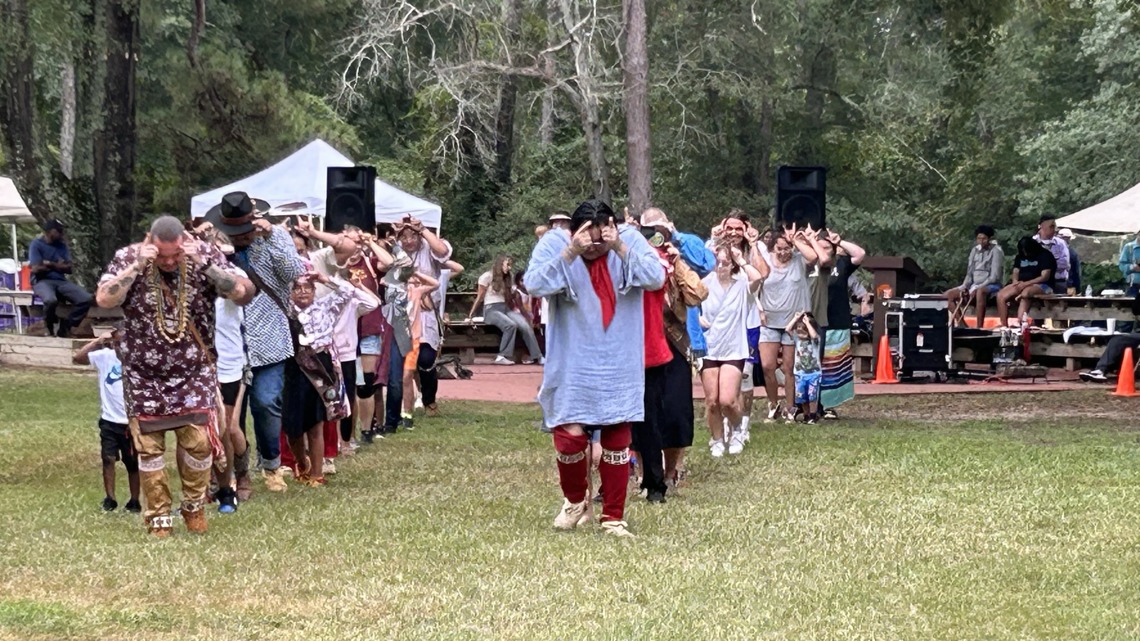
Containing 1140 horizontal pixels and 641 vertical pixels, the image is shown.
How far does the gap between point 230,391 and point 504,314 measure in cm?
1477

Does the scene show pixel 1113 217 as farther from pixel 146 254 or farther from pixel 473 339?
pixel 146 254

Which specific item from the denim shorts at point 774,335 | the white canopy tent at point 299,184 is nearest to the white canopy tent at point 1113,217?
the white canopy tent at point 299,184

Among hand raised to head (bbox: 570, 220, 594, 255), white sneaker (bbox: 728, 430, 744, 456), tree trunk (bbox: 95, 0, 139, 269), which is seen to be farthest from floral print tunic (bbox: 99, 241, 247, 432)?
tree trunk (bbox: 95, 0, 139, 269)

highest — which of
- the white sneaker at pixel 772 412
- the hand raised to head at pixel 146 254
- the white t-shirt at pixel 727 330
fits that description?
the hand raised to head at pixel 146 254

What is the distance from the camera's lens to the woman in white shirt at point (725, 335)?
1248 cm

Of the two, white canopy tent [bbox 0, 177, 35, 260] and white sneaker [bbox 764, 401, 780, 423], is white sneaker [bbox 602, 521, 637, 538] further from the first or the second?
white canopy tent [bbox 0, 177, 35, 260]

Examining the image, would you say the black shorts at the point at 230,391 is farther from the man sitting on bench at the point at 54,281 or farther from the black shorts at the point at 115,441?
the man sitting on bench at the point at 54,281

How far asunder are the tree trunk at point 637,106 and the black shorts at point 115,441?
15828 mm

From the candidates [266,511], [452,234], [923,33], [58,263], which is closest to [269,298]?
[266,511]

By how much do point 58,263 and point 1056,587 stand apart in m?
19.0

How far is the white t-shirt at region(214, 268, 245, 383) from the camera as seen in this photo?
1050 cm

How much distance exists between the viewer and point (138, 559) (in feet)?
27.7

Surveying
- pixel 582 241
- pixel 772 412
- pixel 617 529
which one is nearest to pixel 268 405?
pixel 617 529

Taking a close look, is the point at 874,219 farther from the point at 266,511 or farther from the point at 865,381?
the point at 266,511
